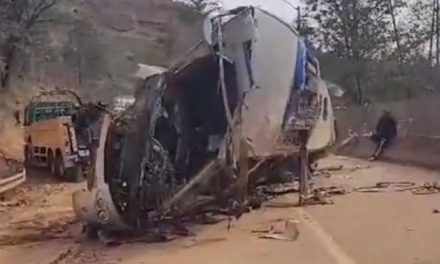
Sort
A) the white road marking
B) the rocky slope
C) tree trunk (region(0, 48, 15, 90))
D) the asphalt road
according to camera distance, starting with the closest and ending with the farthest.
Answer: the white road marking
the asphalt road
tree trunk (region(0, 48, 15, 90))
the rocky slope

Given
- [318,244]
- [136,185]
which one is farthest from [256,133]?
[318,244]

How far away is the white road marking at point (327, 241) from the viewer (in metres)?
9.77

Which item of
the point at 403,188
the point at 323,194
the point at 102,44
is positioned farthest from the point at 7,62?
the point at 102,44

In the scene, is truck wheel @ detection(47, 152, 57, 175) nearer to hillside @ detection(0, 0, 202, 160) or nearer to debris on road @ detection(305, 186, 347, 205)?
hillside @ detection(0, 0, 202, 160)

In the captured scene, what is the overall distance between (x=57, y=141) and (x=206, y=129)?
1152 cm

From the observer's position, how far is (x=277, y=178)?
18.2 metres

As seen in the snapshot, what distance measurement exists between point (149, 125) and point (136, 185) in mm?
1014

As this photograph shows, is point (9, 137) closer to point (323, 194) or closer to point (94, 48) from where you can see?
point (323, 194)

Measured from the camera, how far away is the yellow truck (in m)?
24.8

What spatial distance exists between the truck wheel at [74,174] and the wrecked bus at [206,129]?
33.7ft

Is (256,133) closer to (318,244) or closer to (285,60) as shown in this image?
(285,60)

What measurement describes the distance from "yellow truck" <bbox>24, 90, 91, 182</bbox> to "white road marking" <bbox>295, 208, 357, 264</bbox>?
1149 centimetres

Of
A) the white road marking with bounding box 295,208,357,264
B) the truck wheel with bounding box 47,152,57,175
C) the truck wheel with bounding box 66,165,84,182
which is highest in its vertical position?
the truck wheel with bounding box 47,152,57,175

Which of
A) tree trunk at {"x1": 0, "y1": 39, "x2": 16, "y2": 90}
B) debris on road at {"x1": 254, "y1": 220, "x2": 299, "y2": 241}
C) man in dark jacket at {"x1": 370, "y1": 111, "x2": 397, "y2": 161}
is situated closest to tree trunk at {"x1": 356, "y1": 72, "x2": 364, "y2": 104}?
man in dark jacket at {"x1": 370, "y1": 111, "x2": 397, "y2": 161}
